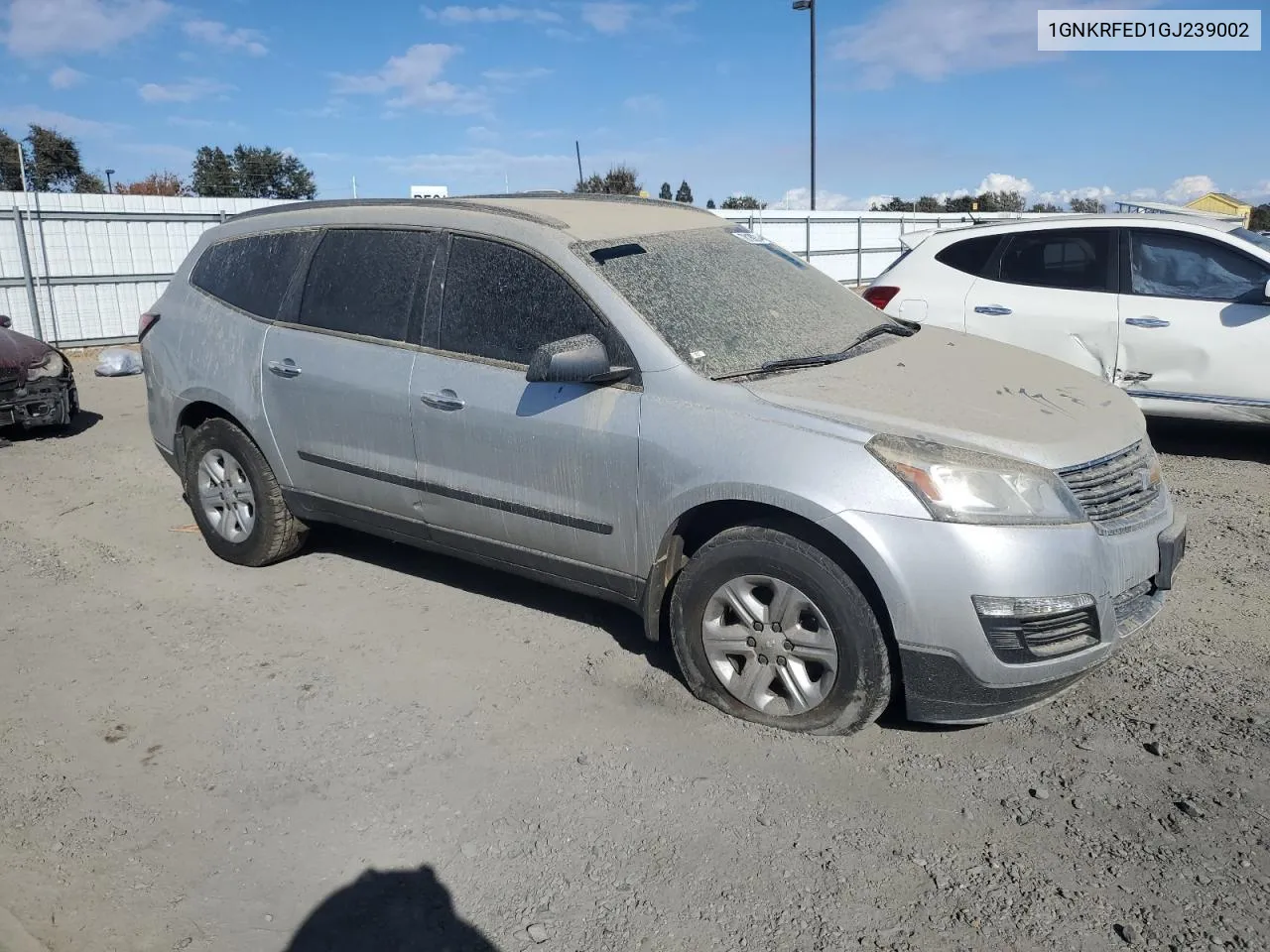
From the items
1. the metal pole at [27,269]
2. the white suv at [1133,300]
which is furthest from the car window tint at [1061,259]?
the metal pole at [27,269]

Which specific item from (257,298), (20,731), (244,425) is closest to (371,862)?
(20,731)

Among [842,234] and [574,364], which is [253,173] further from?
[574,364]

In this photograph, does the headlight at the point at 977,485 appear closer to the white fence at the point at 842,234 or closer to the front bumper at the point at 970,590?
the front bumper at the point at 970,590

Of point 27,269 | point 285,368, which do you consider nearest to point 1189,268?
point 285,368

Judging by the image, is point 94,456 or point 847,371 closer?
point 847,371

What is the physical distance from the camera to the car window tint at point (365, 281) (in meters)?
4.47

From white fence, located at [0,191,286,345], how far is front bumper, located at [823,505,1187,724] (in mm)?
14025

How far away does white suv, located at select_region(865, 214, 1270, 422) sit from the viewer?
6676 mm

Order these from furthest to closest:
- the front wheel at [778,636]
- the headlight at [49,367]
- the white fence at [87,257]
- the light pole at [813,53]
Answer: the light pole at [813,53]
the white fence at [87,257]
the headlight at [49,367]
the front wheel at [778,636]

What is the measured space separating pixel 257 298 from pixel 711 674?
3.03 metres

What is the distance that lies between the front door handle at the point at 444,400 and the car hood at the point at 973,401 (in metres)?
1.24

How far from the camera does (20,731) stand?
3.75m

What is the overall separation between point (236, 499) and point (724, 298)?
9.32 feet

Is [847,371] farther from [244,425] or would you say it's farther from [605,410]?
[244,425]
